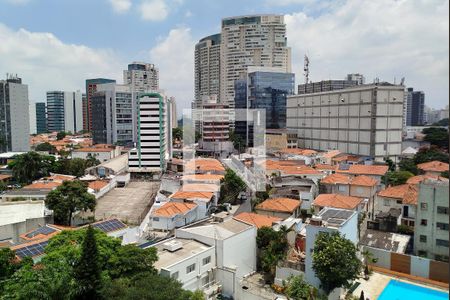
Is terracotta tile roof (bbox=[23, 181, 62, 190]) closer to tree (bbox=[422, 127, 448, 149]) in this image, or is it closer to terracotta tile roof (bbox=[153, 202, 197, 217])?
terracotta tile roof (bbox=[153, 202, 197, 217])

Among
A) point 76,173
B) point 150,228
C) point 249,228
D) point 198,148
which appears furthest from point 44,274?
point 198,148

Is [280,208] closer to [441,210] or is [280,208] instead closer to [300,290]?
[441,210]

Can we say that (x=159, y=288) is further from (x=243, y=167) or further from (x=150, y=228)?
(x=243, y=167)

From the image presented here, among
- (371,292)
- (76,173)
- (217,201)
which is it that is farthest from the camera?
(76,173)

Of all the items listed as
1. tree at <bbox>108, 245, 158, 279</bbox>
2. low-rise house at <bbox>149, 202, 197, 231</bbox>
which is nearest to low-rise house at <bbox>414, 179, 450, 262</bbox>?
low-rise house at <bbox>149, 202, 197, 231</bbox>

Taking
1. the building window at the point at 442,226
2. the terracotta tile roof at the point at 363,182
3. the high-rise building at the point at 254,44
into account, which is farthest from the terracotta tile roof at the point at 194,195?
the high-rise building at the point at 254,44
